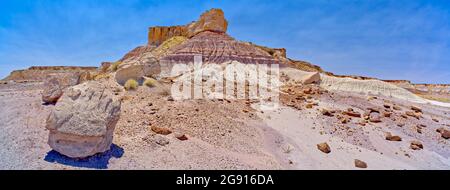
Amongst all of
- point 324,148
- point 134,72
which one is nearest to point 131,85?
point 134,72

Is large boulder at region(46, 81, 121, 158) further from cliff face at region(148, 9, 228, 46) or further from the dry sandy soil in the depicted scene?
cliff face at region(148, 9, 228, 46)

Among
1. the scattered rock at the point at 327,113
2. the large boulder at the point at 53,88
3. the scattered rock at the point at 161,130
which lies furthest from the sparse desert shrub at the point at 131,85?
the scattered rock at the point at 327,113

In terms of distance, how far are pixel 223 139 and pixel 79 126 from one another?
268 centimetres

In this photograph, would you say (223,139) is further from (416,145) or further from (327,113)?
(416,145)

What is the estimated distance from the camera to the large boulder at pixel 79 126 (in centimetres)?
362

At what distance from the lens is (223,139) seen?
5145 mm

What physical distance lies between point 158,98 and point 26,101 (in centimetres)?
367

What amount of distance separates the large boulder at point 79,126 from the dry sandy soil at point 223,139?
19 centimetres

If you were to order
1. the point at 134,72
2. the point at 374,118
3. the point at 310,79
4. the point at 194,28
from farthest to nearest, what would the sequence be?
1. the point at 194,28
2. the point at 310,79
3. the point at 134,72
4. the point at 374,118

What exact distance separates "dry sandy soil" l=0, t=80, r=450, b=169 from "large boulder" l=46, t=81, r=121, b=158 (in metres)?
0.19

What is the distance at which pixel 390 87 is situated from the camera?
16.6 meters
